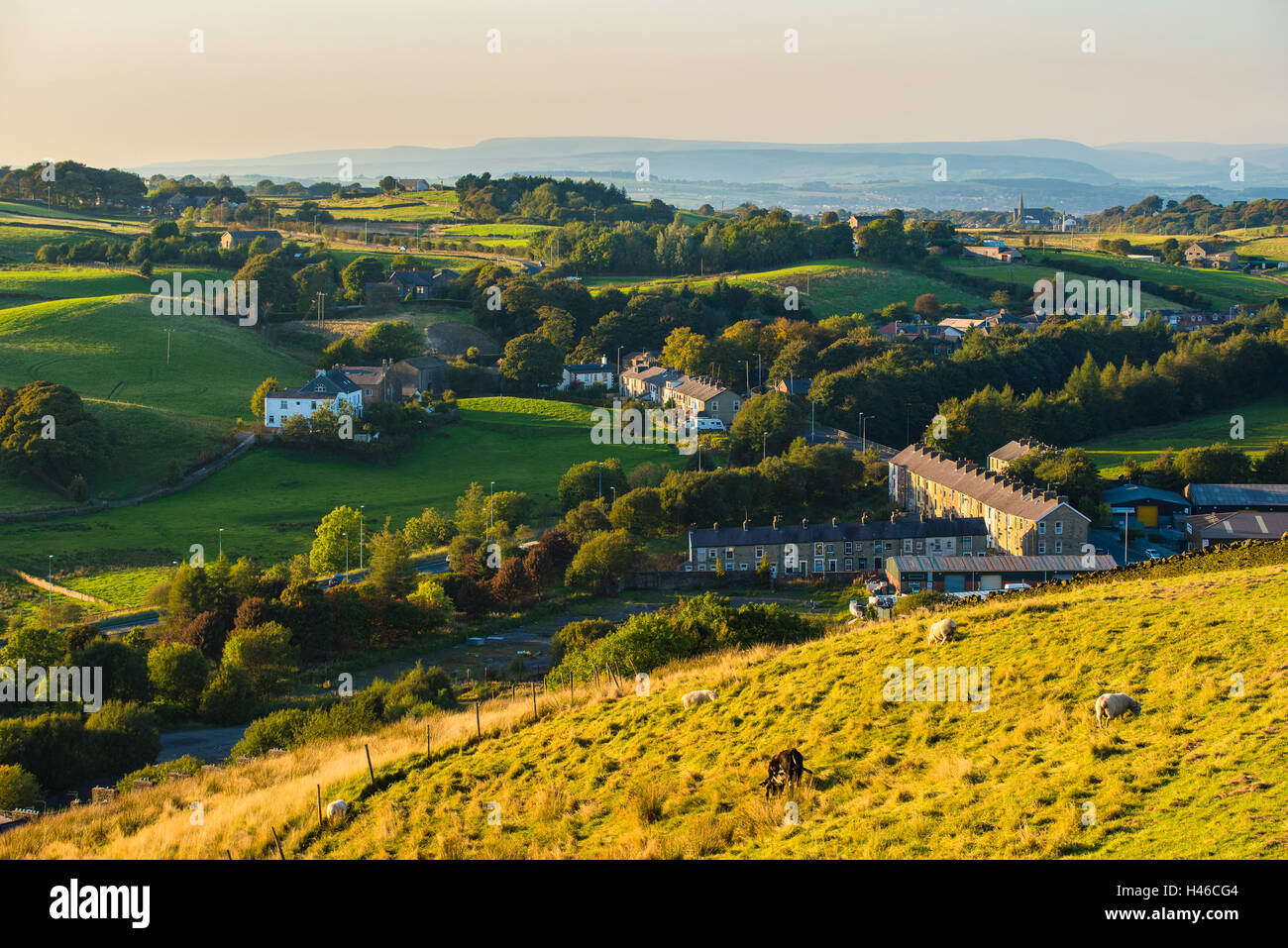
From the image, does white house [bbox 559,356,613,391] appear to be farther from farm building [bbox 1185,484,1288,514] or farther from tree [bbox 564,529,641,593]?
farm building [bbox 1185,484,1288,514]

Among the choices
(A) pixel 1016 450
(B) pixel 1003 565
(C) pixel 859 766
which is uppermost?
(A) pixel 1016 450

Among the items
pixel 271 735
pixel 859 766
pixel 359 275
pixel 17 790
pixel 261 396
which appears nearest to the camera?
pixel 859 766

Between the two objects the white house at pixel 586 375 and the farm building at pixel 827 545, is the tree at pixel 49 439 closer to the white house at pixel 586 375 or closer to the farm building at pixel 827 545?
the farm building at pixel 827 545

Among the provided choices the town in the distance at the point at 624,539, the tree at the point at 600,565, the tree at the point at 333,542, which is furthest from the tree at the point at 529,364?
the tree at the point at 600,565

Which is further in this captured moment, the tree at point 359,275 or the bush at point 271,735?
the tree at point 359,275

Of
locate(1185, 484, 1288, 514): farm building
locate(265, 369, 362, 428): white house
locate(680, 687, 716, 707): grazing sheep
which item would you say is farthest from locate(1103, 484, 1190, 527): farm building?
locate(680, 687, 716, 707): grazing sheep

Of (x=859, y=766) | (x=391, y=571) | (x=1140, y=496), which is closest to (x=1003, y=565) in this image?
(x=1140, y=496)

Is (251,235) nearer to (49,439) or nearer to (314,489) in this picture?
(49,439)
